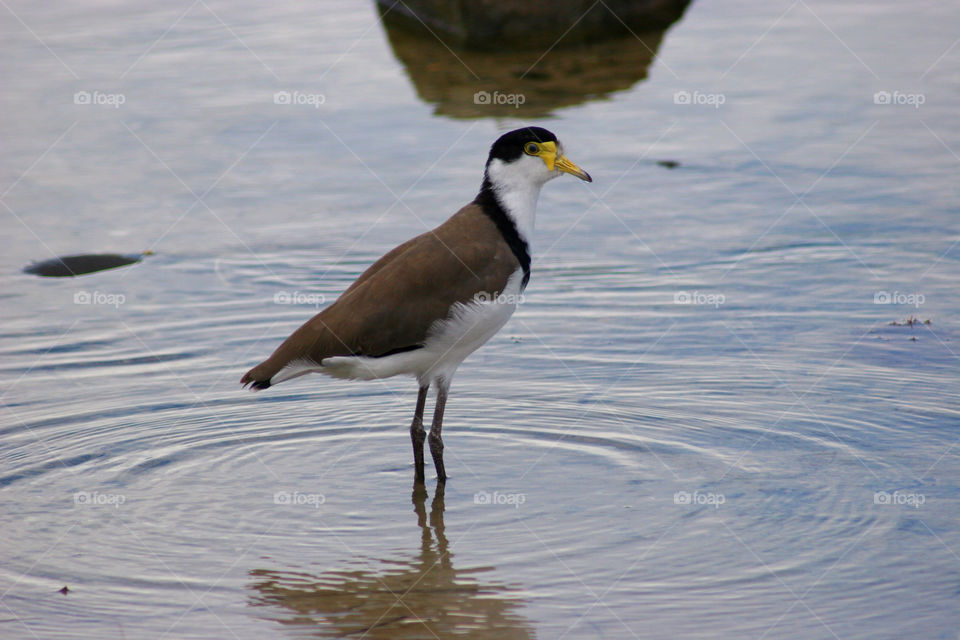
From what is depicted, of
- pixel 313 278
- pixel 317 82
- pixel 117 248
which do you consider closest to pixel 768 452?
pixel 313 278

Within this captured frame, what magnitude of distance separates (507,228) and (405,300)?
2.48ft

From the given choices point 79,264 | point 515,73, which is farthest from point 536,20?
point 79,264

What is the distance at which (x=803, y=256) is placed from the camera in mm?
11133

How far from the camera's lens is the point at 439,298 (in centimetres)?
733

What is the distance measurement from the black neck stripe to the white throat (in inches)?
0.9

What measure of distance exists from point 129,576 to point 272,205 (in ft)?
23.2

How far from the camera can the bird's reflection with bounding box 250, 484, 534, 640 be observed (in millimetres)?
5867

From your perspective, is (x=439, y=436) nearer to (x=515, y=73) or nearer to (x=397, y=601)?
(x=397, y=601)

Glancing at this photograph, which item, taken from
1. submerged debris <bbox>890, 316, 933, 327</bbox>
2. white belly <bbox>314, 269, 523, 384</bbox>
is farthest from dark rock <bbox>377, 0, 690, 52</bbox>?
white belly <bbox>314, 269, 523, 384</bbox>

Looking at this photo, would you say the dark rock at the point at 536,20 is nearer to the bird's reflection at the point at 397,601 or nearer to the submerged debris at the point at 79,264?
the submerged debris at the point at 79,264

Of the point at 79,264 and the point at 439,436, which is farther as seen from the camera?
the point at 79,264

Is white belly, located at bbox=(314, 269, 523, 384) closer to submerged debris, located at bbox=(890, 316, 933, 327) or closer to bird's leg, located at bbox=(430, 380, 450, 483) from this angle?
bird's leg, located at bbox=(430, 380, 450, 483)

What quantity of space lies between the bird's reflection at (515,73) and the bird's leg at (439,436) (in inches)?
298

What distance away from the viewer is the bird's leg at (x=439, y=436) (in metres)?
7.70
